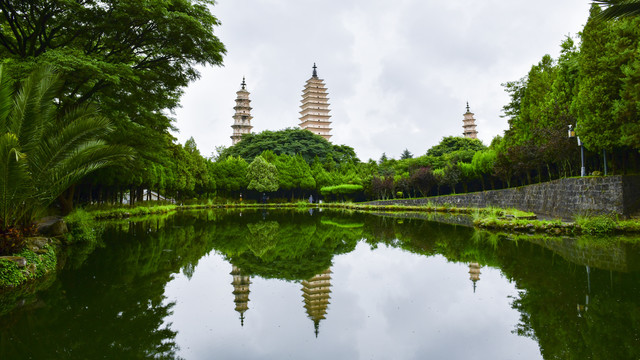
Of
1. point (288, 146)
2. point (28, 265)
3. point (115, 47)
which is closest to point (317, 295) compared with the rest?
point (28, 265)

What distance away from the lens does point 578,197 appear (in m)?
13.0

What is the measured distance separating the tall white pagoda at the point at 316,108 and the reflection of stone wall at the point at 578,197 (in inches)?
1926

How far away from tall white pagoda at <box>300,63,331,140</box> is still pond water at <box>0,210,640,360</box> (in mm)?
60656

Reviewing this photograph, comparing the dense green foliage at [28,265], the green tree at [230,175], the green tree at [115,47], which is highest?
the green tree at [115,47]

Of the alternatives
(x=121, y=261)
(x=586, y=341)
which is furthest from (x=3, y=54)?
(x=586, y=341)

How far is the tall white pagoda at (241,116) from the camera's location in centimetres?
6338

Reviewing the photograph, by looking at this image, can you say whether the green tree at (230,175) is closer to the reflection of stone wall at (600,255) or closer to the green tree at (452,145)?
the green tree at (452,145)

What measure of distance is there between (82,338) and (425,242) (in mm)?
7741

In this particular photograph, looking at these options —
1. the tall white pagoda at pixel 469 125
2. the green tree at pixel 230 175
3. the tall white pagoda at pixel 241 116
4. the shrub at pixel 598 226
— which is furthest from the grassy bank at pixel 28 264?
the tall white pagoda at pixel 469 125

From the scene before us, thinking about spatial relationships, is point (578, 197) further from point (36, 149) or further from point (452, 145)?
point (452, 145)

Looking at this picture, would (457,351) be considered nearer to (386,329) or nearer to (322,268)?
(386,329)

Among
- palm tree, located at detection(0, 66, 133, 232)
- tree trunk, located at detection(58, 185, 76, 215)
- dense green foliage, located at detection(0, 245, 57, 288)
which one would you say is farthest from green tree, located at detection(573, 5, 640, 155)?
tree trunk, located at detection(58, 185, 76, 215)

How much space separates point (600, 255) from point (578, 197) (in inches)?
298

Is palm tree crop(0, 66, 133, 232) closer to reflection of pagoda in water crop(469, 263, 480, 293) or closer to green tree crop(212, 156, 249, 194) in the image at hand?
reflection of pagoda in water crop(469, 263, 480, 293)
